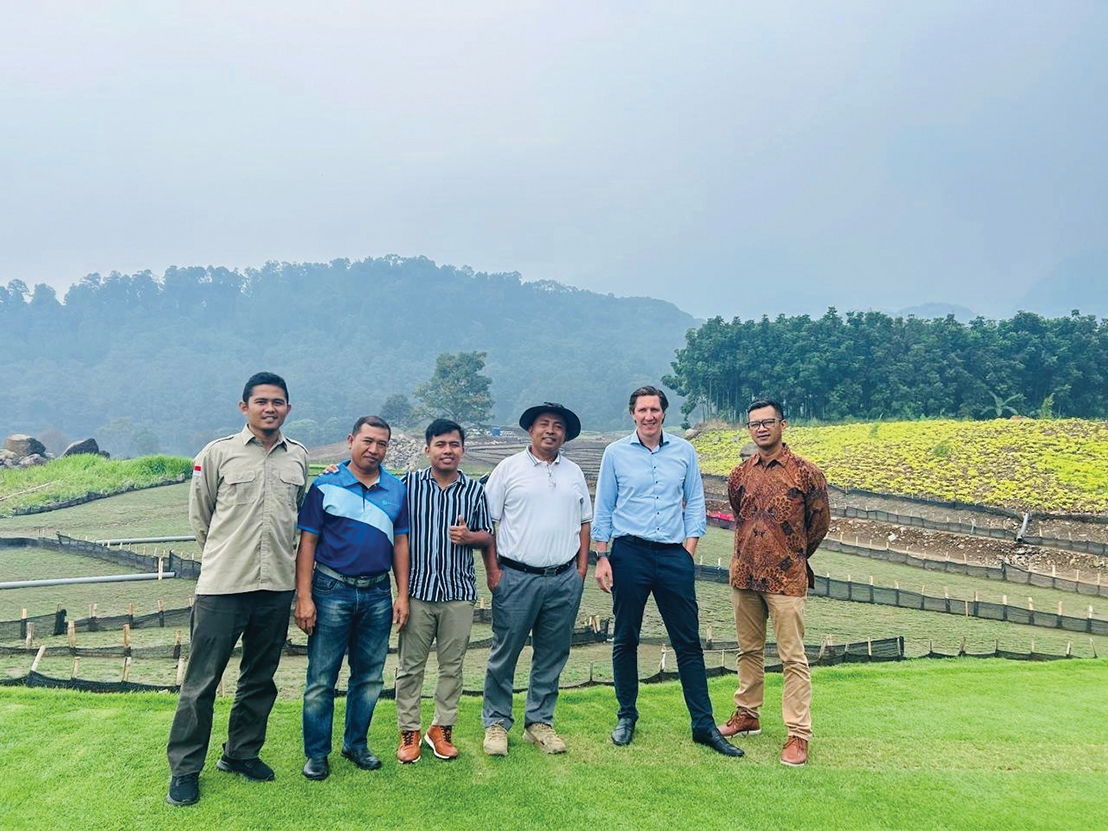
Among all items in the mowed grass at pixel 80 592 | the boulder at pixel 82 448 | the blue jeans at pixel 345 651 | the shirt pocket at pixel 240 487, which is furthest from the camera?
the boulder at pixel 82 448

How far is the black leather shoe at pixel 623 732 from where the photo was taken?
4.36 m

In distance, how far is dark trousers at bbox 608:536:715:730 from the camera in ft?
14.6

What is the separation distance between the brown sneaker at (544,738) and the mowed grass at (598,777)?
7 centimetres

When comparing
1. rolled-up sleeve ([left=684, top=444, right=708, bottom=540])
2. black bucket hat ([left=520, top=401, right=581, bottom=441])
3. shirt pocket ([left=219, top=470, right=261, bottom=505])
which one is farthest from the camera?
rolled-up sleeve ([left=684, top=444, right=708, bottom=540])

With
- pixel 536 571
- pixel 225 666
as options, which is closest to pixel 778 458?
pixel 536 571

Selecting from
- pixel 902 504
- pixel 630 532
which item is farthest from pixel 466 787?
pixel 902 504

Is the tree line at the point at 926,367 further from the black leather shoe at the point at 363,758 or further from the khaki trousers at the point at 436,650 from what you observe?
the black leather shoe at the point at 363,758

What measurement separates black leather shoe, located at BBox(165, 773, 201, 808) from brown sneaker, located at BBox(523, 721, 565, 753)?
5.69ft

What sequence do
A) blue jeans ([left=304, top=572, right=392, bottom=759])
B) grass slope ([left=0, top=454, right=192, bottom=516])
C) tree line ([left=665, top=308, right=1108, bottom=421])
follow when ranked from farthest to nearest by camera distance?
tree line ([left=665, top=308, right=1108, bottom=421]) → grass slope ([left=0, top=454, right=192, bottom=516]) → blue jeans ([left=304, top=572, right=392, bottom=759])

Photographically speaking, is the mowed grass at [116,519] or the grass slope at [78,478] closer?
the mowed grass at [116,519]

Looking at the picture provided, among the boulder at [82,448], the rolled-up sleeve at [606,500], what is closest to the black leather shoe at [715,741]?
the rolled-up sleeve at [606,500]

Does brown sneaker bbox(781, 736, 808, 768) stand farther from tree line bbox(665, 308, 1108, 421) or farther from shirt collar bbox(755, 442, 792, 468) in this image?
tree line bbox(665, 308, 1108, 421)

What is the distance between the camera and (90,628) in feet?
36.1

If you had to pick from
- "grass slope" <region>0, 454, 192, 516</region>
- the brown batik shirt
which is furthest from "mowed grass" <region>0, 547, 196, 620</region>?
"grass slope" <region>0, 454, 192, 516</region>
